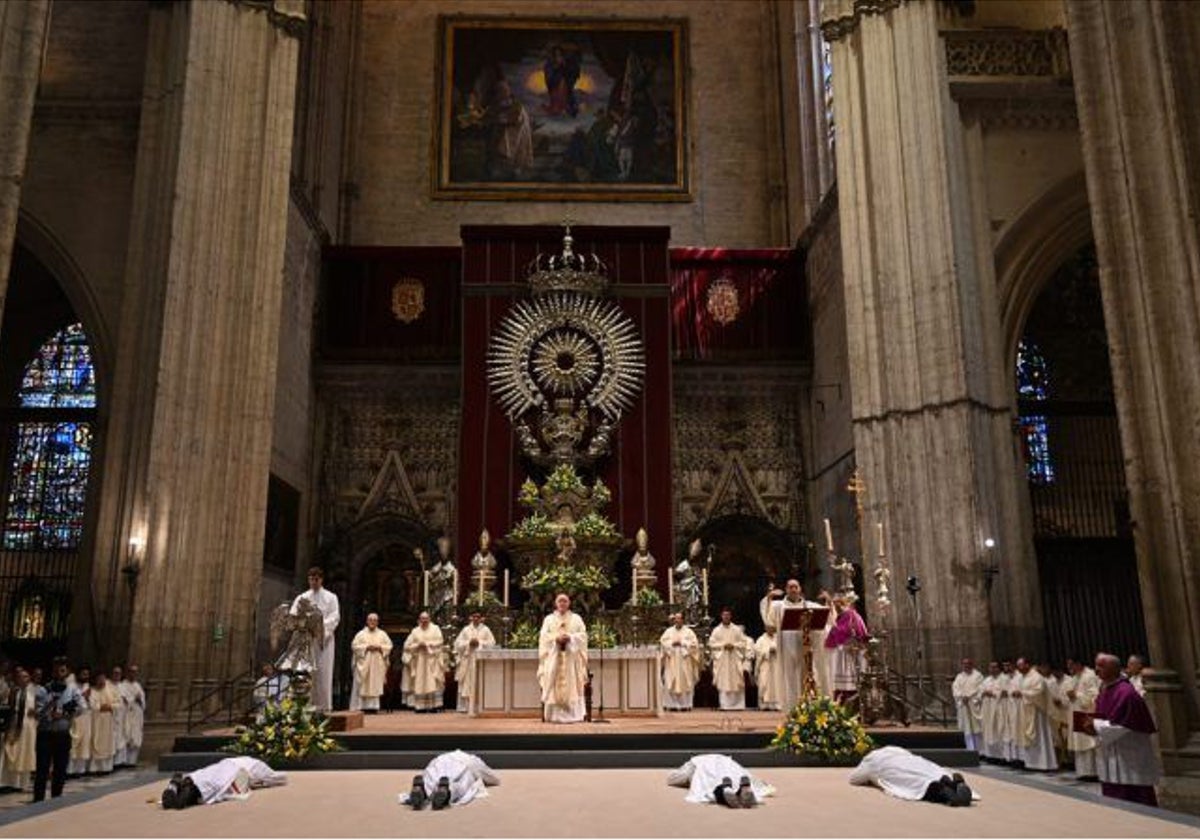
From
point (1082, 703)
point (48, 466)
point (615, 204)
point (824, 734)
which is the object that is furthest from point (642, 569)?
point (48, 466)

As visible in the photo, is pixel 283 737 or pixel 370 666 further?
pixel 370 666

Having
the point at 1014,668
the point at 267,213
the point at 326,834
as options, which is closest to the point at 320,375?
the point at 267,213

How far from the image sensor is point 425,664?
16203 millimetres

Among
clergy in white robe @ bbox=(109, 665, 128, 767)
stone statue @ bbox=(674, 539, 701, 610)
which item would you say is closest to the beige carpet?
clergy in white robe @ bbox=(109, 665, 128, 767)

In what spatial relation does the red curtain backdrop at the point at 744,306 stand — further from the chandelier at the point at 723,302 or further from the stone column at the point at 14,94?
the stone column at the point at 14,94

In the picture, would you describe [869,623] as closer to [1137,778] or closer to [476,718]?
[476,718]

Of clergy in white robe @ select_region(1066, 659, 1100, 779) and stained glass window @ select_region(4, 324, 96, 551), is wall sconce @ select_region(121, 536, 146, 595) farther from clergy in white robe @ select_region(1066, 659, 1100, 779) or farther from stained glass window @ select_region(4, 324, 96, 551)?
clergy in white robe @ select_region(1066, 659, 1100, 779)

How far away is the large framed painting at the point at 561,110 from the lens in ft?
80.9

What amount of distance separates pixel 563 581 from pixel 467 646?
1.88 metres

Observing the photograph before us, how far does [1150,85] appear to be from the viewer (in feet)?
30.1

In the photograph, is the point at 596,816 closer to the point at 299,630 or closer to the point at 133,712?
Result: the point at 299,630

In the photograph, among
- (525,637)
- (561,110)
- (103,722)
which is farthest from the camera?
(561,110)

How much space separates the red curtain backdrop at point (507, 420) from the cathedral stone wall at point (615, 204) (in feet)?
11.7

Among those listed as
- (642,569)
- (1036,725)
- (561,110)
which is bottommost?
(1036,725)
